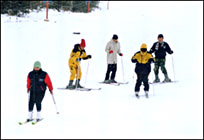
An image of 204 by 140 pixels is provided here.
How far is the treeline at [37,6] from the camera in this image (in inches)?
1029

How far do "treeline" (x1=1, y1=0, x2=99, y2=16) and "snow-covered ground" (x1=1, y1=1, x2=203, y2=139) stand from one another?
35.9 inches

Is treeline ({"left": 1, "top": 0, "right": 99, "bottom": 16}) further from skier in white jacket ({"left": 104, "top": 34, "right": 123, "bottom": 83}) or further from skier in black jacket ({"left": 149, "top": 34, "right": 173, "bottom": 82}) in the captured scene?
skier in black jacket ({"left": 149, "top": 34, "right": 173, "bottom": 82})

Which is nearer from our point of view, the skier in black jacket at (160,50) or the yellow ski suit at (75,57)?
the yellow ski suit at (75,57)

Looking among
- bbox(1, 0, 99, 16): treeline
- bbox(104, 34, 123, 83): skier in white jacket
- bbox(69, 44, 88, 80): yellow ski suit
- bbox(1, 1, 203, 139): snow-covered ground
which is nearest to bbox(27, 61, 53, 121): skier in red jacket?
bbox(1, 1, 203, 139): snow-covered ground

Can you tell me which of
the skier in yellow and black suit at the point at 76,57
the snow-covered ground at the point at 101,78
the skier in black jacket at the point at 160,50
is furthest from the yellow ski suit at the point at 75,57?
the skier in black jacket at the point at 160,50

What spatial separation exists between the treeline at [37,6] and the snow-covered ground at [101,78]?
2.99 ft

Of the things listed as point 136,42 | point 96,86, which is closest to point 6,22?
point 136,42

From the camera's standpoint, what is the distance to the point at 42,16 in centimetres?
2708

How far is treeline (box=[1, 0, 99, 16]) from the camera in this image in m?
26.1

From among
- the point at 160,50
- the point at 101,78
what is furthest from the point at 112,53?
the point at 101,78

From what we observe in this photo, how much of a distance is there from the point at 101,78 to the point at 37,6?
17207mm

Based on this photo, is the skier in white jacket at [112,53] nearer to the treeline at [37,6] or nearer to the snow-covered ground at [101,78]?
the snow-covered ground at [101,78]

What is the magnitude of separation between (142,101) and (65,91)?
2832 mm

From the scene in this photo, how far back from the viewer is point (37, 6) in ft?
101
